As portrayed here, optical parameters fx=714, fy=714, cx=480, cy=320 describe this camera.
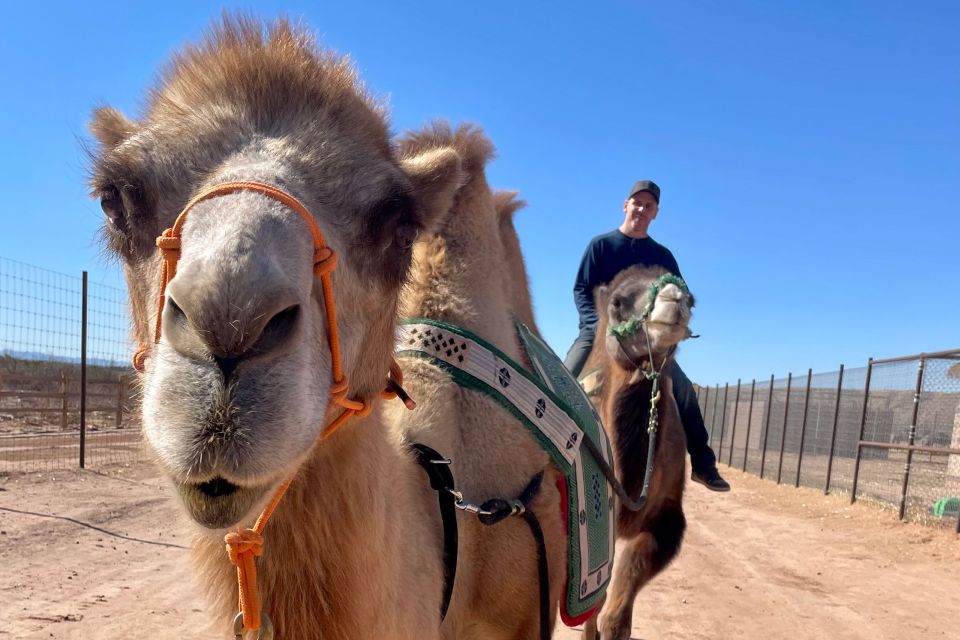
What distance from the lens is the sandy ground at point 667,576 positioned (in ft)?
16.0

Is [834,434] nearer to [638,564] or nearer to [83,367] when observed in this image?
[638,564]

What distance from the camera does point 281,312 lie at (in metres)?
1.28

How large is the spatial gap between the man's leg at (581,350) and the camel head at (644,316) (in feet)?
1.19

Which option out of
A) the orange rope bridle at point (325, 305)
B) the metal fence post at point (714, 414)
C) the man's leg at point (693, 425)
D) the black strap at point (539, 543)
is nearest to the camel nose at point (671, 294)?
the man's leg at point (693, 425)

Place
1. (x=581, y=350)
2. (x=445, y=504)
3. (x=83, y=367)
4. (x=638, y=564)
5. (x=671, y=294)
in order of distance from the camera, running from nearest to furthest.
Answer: (x=445, y=504) → (x=671, y=294) → (x=638, y=564) → (x=581, y=350) → (x=83, y=367)

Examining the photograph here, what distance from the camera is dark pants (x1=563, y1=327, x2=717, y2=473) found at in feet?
18.2

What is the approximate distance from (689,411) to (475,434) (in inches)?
139

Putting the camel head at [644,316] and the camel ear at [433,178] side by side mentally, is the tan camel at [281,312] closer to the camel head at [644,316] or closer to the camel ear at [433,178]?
the camel ear at [433,178]

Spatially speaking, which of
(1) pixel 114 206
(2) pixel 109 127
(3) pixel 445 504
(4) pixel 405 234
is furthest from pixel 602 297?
(1) pixel 114 206

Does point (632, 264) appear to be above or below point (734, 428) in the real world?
above

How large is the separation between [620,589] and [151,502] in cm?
627

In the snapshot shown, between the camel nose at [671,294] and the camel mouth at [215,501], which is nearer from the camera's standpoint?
the camel mouth at [215,501]

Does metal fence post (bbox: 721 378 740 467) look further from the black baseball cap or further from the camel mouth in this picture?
the camel mouth

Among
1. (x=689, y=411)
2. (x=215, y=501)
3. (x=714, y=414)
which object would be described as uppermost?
(x=215, y=501)
